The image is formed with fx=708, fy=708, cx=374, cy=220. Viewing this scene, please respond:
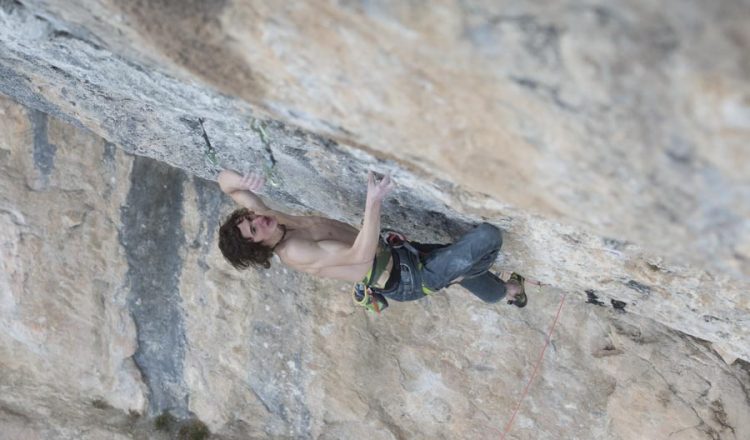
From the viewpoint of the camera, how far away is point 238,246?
11.1ft

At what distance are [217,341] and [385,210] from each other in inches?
80.1

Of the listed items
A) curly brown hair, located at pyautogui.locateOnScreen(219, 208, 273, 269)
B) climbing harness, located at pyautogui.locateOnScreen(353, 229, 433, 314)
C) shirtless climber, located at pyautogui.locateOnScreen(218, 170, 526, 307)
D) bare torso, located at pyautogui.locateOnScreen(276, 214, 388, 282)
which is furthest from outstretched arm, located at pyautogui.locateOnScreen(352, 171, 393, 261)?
curly brown hair, located at pyautogui.locateOnScreen(219, 208, 273, 269)

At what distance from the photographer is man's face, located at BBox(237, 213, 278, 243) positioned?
11.0 ft

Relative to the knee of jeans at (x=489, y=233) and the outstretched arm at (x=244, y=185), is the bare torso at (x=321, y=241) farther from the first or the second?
the knee of jeans at (x=489, y=233)

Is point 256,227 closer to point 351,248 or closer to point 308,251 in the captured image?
point 308,251

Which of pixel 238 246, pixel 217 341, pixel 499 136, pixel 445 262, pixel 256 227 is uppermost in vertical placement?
pixel 499 136

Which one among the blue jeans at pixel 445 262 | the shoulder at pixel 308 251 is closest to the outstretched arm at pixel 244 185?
the shoulder at pixel 308 251

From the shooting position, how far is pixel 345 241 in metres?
3.60

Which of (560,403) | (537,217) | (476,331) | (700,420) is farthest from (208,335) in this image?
(700,420)

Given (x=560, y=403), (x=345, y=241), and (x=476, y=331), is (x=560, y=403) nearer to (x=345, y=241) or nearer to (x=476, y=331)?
(x=476, y=331)

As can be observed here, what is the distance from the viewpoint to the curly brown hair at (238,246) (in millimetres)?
3379

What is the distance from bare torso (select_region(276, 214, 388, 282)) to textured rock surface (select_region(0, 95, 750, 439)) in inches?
48.0

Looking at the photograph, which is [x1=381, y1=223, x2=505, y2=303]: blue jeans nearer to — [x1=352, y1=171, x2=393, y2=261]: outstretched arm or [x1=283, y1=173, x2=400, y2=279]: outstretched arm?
[x1=283, y1=173, x2=400, y2=279]: outstretched arm

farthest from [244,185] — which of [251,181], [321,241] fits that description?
[321,241]
